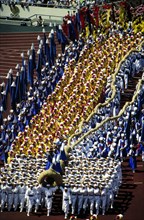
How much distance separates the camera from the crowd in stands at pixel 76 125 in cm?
3582

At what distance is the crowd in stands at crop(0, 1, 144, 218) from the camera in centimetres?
3582

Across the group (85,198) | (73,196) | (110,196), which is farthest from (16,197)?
(110,196)

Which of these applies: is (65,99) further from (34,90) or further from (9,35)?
(9,35)

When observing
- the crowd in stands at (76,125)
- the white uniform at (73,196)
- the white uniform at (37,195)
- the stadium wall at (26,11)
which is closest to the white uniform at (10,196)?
the crowd in stands at (76,125)

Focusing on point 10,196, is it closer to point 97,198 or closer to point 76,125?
point 97,198

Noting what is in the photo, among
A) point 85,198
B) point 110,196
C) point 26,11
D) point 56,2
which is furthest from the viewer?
point 56,2

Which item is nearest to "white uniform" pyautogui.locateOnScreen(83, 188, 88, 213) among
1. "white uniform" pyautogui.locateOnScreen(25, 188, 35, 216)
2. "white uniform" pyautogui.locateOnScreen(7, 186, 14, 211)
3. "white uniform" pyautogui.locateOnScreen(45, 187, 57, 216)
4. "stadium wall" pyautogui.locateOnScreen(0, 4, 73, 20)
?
"white uniform" pyautogui.locateOnScreen(45, 187, 57, 216)

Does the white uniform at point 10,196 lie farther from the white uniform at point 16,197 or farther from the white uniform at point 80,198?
the white uniform at point 80,198

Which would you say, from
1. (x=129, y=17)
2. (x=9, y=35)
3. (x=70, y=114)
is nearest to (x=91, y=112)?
(x=70, y=114)

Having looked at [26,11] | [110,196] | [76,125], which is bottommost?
[110,196]

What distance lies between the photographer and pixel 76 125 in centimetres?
4003

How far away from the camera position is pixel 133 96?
139ft

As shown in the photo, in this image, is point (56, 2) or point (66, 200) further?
point (56, 2)

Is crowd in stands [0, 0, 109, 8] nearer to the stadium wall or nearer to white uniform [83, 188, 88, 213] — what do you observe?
the stadium wall
